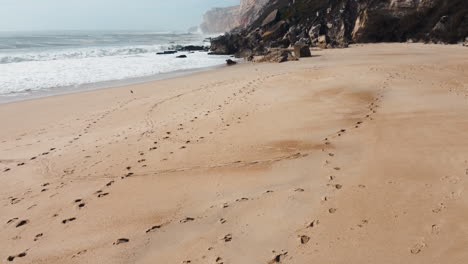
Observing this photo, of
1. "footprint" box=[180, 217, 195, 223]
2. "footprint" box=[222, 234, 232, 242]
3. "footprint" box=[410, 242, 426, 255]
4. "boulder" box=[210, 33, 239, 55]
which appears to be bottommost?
"footprint" box=[180, 217, 195, 223]

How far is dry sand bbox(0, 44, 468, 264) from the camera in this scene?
399 centimetres

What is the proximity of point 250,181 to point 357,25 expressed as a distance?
29.9 meters

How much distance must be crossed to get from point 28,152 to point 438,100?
31.2ft

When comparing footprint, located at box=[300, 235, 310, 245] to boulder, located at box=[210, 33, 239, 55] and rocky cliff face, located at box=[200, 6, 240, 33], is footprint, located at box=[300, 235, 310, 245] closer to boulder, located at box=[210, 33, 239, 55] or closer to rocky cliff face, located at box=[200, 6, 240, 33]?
boulder, located at box=[210, 33, 239, 55]

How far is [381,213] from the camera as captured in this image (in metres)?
4.30

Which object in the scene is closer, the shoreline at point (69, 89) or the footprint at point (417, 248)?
the footprint at point (417, 248)

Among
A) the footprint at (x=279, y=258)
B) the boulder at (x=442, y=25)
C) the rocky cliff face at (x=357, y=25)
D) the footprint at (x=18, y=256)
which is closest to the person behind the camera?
the footprint at (x=279, y=258)

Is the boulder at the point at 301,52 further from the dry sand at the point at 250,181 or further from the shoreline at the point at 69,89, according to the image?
the dry sand at the point at 250,181

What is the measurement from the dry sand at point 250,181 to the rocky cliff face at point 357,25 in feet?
59.6

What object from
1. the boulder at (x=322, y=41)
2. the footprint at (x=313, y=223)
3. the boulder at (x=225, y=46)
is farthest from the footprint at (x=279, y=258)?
the boulder at (x=225, y=46)

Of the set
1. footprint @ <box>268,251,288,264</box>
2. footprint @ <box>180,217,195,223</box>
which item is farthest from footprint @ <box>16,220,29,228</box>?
footprint @ <box>268,251,288,264</box>

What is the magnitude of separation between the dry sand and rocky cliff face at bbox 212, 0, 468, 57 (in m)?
18.2

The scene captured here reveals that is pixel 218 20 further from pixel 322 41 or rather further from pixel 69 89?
pixel 69 89

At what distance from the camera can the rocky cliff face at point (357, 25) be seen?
26345mm
